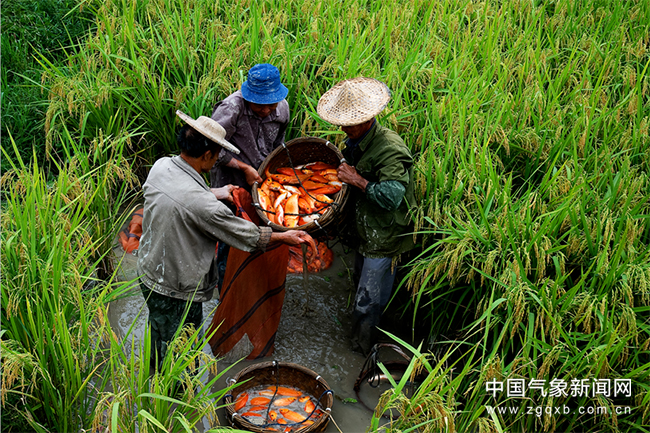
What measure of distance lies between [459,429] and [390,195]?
1261 millimetres

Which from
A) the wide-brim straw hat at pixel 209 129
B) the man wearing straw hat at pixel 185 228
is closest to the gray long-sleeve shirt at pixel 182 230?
the man wearing straw hat at pixel 185 228

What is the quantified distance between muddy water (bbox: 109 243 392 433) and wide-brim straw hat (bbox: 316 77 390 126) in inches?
42.2

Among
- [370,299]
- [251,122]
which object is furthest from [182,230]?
[370,299]

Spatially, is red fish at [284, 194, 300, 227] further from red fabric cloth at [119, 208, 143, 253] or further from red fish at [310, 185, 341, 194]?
red fabric cloth at [119, 208, 143, 253]

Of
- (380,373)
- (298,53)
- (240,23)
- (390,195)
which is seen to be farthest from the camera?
(240,23)

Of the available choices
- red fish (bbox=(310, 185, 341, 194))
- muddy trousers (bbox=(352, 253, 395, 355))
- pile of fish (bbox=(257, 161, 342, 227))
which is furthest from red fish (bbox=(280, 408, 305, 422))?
red fish (bbox=(310, 185, 341, 194))

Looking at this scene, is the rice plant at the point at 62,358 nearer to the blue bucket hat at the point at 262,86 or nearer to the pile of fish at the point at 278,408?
the pile of fish at the point at 278,408

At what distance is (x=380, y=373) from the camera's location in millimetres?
3250

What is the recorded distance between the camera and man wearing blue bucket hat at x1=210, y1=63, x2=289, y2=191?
128 inches

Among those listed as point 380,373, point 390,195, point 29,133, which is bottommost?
point 380,373

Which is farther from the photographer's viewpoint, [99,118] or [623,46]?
[623,46]

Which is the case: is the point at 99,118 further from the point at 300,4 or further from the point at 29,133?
the point at 300,4

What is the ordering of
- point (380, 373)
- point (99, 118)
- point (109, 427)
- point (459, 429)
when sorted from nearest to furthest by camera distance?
point (109, 427) → point (459, 429) → point (380, 373) → point (99, 118)

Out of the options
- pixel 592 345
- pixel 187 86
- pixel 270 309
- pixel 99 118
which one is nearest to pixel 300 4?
pixel 187 86
